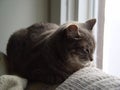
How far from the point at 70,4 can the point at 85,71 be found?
69 cm

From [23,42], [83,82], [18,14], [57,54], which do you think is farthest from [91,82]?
[18,14]

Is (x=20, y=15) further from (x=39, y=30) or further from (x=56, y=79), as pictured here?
(x=56, y=79)

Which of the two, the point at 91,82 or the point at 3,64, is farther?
the point at 3,64

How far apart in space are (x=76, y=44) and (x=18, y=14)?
66 centimetres

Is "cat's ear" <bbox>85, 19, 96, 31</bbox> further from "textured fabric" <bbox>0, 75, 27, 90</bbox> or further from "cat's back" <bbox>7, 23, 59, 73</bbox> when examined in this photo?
"textured fabric" <bbox>0, 75, 27, 90</bbox>

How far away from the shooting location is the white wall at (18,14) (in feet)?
5.51

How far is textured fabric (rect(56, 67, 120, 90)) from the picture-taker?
898 mm

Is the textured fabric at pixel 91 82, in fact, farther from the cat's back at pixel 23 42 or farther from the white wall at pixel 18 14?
the white wall at pixel 18 14

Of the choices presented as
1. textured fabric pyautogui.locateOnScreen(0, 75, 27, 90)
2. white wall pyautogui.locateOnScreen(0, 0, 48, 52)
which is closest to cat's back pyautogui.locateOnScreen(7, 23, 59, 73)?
textured fabric pyautogui.locateOnScreen(0, 75, 27, 90)

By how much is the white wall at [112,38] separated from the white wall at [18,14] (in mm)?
432

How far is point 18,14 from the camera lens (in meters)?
1.72

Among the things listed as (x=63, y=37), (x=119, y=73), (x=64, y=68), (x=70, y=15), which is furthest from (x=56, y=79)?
(x=70, y=15)

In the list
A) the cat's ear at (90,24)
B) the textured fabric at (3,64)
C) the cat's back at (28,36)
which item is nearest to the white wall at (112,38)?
the cat's ear at (90,24)

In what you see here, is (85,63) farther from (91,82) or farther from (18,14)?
(18,14)
